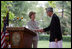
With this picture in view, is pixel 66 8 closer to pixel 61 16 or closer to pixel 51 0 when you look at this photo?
pixel 61 16

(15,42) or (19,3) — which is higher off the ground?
(19,3)

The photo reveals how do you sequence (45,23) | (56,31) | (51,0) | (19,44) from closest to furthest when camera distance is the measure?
1. (19,44)
2. (56,31)
3. (51,0)
4. (45,23)

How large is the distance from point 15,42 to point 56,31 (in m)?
0.80

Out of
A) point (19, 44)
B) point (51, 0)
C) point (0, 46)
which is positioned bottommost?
point (0, 46)

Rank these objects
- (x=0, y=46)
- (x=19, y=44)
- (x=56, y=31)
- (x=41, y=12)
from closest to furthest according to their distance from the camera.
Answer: (x=19, y=44), (x=56, y=31), (x=0, y=46), (x=41, y=12)

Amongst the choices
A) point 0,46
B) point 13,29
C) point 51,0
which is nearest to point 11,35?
point 13,29

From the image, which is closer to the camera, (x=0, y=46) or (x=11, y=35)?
(x=11, y=35)

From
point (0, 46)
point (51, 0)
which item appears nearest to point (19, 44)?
point (0, 46)

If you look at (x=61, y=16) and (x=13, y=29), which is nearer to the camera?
(x=13, y=29)

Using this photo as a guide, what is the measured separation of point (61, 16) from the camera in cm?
1495

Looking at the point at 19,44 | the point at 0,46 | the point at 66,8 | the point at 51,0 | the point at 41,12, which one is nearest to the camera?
the point at 19,44

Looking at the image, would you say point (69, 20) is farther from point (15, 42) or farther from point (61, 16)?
point (15, 42)

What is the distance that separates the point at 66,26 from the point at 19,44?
1273cm

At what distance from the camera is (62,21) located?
591 inches
